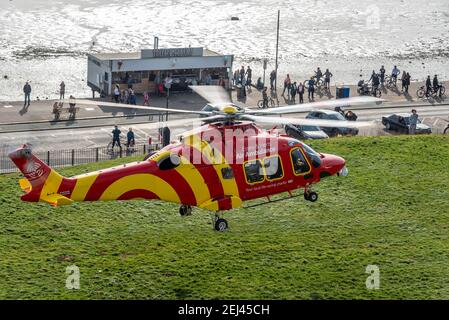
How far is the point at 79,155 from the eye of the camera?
59.1 metres

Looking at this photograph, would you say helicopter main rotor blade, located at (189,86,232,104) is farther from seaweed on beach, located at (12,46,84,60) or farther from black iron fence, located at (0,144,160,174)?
seaweed on beach, located at (12,46,84,60)

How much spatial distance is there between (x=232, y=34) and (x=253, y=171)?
2894 inches

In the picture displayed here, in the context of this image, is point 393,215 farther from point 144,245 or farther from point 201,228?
point 144,245

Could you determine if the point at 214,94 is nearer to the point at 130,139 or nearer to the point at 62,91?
the point at 130,139

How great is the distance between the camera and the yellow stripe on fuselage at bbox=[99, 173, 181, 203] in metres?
39.2

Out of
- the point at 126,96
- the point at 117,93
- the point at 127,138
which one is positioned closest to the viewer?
the point at 127,138

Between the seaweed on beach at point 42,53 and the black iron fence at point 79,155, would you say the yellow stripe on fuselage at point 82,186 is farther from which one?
the seaweed on beach at point 42,53

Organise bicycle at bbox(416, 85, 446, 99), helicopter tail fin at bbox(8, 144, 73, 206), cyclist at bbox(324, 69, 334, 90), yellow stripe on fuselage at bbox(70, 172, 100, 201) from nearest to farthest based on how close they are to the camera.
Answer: helicopter tail fin at bbox(8, 144, 73, 206), yellow stripe on fuselage at bbox(70, 172, 100, 201), bicycle at bbox(416, 85, 446, 99), cyclist at bbox(324, 69, 334, 90)

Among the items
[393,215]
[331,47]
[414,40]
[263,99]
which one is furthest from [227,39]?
[393,215]

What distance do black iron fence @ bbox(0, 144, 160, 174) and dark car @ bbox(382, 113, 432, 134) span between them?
17.4 m

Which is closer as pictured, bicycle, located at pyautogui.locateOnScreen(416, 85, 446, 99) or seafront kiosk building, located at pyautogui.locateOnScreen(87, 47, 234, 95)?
seafront kiosk building, located at pyautogui.locateOnScreen(87, 47, 234, 95)

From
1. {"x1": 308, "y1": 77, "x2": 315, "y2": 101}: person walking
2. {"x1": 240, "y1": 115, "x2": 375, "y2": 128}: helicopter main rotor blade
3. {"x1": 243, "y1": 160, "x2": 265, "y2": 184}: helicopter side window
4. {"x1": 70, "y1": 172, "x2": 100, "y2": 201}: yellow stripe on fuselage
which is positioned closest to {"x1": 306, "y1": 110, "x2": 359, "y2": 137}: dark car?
{"x1": 308, "y1": 77, "x2": 315, "y2": 101}: person walking

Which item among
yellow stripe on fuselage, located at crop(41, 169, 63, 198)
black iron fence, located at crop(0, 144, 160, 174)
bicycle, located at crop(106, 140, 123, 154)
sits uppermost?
yellow stripe on fuselage, located at crop(41, 169, 63, 198)

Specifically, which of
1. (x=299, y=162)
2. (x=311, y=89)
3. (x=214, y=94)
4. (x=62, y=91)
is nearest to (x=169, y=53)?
(x=62, y=91)
